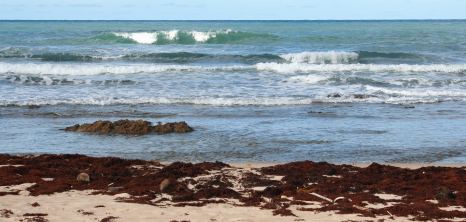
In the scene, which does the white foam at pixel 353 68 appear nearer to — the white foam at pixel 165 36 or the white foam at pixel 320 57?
the white foam at pixel 320 57

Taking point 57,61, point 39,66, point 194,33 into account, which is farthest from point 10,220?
point 194,33

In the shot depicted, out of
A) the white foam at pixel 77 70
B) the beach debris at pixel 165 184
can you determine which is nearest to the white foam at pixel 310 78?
the white foam at pixel 77 70

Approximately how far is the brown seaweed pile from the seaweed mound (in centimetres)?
197

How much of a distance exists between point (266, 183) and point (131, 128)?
3.93 metres

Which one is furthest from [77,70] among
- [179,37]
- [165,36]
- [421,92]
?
[165,36]

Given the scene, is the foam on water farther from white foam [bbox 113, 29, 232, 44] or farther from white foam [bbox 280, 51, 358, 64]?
white foam [bbox 113, 29, 232, 44]

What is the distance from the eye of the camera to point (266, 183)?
5562 mm

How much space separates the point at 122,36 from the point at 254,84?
2611cm

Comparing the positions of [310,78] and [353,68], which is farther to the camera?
[353,68]

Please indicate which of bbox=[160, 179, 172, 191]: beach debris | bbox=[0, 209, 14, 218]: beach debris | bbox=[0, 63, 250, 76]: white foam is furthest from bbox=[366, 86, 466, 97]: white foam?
bbox=[0, 209, 14, 218]: beach debris

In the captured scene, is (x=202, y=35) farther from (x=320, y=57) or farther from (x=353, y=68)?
(x=353, y=68)

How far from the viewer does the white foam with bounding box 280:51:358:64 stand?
2473cm

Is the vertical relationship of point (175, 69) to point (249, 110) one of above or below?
above

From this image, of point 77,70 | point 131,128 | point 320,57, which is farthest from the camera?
point 320,57
